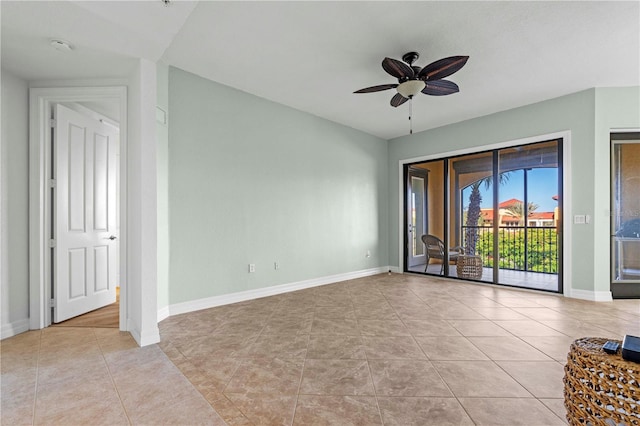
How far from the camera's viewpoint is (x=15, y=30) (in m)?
2.24

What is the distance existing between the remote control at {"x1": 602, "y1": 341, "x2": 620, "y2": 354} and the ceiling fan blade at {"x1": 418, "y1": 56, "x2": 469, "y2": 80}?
7.65 ft

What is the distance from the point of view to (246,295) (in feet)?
13.6

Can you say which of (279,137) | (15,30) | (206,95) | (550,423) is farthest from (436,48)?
(15,30)

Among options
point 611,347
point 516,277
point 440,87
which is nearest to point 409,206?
point 516,277

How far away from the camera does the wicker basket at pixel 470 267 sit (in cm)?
546

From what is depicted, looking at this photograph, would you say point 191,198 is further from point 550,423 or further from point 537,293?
point 537,293

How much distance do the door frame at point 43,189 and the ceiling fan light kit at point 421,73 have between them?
2.75m

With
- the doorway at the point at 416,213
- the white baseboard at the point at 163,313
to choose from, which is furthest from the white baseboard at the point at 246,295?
the doorway at the point at 416,213

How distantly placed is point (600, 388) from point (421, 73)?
277 cm

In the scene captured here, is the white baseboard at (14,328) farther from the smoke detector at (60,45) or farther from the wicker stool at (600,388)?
the wicker stool at (600,388)

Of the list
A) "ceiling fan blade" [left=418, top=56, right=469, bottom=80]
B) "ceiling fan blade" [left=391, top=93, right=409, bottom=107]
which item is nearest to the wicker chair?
"ceiling fan blade" [left=391, top=93, right=409, bottom=107]

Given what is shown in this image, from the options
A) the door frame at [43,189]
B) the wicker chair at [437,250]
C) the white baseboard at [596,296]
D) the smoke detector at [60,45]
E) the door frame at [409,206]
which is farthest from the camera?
the door frame at [409,206]

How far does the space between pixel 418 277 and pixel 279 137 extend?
3.76 meters

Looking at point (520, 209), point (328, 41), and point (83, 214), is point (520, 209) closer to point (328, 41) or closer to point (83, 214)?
point (328, 41)
